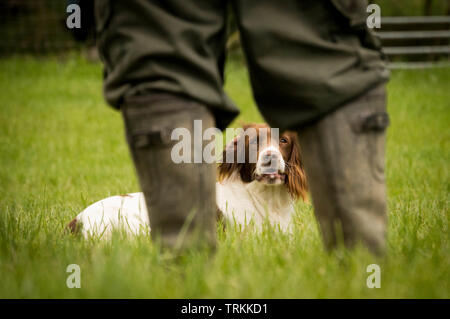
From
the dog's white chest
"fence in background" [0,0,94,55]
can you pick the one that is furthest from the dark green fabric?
"fence in background" [0,0,94,55]

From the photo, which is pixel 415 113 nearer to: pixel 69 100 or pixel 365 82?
pixel 69 100

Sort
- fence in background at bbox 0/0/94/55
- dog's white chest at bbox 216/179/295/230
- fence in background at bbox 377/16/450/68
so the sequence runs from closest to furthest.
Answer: dog's white chest at bbox 216/179/295/230
fence in background at bbox 377/16/450/68
fence in background at bbox 0/0/94/55

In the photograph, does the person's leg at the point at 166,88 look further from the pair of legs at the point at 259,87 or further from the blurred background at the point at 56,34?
the blurred background at the point at 56,34

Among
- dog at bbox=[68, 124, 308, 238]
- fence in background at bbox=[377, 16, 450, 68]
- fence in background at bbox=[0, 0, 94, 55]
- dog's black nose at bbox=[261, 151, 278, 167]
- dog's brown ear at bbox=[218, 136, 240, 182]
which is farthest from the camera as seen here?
fence in background at bbox=[0, 0, 94, 55]

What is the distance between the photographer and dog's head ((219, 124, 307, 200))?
330cm

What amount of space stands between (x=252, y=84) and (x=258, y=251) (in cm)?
69

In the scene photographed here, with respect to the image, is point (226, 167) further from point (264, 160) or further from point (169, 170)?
point (169, 170)

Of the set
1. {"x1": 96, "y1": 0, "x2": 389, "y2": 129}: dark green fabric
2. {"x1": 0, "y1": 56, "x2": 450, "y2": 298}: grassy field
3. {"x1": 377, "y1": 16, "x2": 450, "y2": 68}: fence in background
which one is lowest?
{"x1": 0, "y1": 56, "x2": 450, "y2": 298}: grassy field

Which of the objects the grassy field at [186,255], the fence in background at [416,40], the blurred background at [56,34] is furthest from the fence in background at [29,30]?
the fence in background at [416,40]

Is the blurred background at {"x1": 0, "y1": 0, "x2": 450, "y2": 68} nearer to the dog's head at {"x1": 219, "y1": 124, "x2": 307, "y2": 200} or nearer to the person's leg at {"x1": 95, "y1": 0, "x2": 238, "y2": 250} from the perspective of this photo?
the dog's head at {"x1": 219, "y1": 124, "x2": 307, "y2": 200}

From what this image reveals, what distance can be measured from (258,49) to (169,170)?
0.43 meters

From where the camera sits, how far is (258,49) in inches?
60.8

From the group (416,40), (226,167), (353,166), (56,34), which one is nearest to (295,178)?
(226,167)

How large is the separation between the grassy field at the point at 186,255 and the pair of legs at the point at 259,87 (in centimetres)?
15
